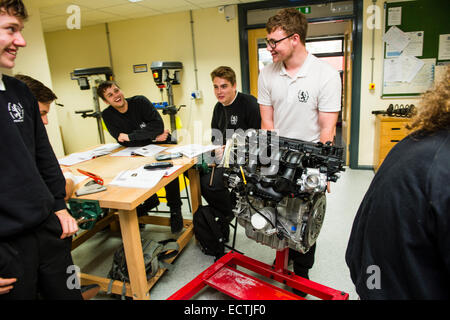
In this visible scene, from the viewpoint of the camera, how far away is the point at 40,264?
3.64ft

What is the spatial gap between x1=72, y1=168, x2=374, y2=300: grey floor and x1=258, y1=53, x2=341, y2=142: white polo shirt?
96 cm

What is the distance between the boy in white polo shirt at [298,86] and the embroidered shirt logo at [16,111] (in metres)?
1.28

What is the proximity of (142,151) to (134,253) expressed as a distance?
3.18 ft

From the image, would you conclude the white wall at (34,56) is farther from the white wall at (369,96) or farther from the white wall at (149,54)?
the white wall at (369,96)

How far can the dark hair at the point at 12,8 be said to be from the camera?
0.96 metres

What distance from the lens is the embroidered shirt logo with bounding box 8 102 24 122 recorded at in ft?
3.39

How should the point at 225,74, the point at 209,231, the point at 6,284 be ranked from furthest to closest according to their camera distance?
the point at 225,74
the point at 209,231
the point at 6,284

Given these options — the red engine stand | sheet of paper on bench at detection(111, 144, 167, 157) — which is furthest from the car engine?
sheet of paper on bench at detection(111, 144, 167, 157)

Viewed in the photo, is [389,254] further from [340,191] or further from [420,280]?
[340,191]

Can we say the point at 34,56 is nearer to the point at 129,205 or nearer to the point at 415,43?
the point at 129,205

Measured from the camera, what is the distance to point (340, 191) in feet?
11.2
